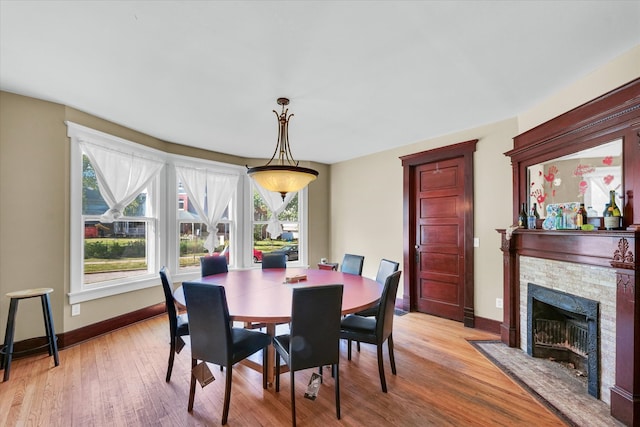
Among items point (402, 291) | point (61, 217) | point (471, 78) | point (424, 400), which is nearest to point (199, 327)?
point (424, 400)

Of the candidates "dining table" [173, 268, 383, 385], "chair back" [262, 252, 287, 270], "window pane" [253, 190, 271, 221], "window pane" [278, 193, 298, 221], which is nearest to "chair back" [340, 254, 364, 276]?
"dining table" [173, 268, 383, 385]

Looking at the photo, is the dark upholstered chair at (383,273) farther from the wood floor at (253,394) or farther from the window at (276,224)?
the window at (276,224)

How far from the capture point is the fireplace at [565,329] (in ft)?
7.03

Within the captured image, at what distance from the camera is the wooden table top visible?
1901 mm

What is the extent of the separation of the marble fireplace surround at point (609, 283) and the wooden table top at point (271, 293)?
5.15 ft

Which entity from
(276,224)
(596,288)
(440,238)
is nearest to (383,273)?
(440,238)

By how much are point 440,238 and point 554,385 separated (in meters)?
1.99

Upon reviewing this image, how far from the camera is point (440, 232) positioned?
398 centimetres

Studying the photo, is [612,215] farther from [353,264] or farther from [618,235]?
[353,264]

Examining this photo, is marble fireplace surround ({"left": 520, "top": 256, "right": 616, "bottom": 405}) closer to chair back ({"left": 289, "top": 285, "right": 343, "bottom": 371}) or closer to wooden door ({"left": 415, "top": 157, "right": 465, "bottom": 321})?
wooden door ({"left": 415, "top": 157, "right": 465, "bottom": 321})

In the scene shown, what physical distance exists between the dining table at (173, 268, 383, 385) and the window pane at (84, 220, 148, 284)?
4.94 ft

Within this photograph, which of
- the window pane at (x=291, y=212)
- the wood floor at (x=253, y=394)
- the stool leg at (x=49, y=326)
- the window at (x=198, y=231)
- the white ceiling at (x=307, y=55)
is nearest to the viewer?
the white ceiling at (x=307, y=55)

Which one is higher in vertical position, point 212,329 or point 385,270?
point 385,270

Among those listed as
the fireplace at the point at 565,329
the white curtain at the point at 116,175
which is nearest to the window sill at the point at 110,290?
the white curtain at the point at 116,175
